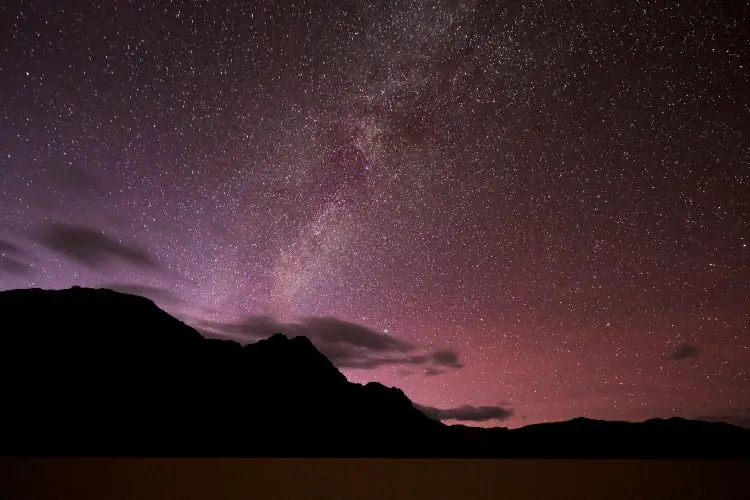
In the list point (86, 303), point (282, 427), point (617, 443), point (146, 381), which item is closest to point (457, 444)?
point (617, 443)

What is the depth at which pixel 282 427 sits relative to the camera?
10275 cm

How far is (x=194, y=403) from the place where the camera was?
95750 mm

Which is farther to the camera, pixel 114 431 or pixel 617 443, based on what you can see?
pixel 617 443

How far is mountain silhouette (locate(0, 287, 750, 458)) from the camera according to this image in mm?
81688

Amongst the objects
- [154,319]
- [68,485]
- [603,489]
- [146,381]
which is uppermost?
[154,319]

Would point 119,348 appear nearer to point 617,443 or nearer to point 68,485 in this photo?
point 68,485

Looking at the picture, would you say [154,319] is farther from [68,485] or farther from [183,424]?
[68,485]

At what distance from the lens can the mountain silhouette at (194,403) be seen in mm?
81688

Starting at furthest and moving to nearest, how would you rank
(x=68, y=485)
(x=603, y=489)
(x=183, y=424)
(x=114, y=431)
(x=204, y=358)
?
(x=204, y=358) < (x=183, y=424) < (x=114, y=431) < (x=603, y=489) < (x=68, y=485)

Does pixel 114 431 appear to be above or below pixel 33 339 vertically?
below

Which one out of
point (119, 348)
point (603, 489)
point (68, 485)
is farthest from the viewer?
point (119, 348)

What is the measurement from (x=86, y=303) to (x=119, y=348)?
20998mm

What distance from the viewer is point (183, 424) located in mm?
90562

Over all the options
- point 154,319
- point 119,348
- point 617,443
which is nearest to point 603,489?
point 119,348
